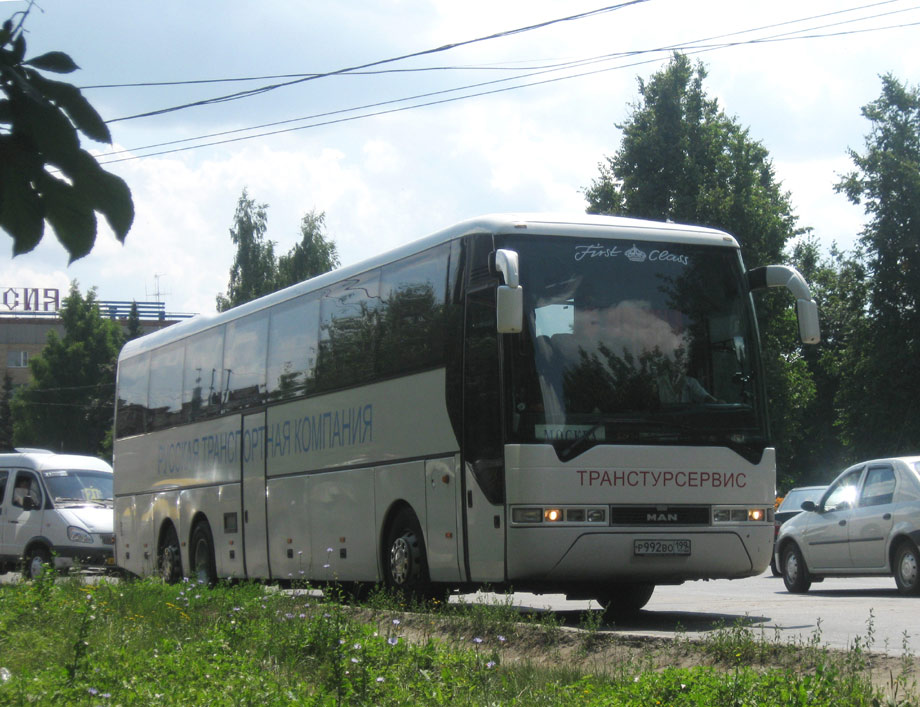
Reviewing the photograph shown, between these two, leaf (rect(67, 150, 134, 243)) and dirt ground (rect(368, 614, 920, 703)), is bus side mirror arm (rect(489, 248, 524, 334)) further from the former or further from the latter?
leaf (rect(67, 150, 134, 243))

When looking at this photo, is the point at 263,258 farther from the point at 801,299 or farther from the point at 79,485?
the point at 801,299

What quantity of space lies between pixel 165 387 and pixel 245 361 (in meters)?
3.55

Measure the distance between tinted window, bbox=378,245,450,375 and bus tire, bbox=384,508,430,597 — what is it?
4.83 feet

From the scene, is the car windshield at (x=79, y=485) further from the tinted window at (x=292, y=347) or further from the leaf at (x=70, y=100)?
the leaf at (x=70, y=100)

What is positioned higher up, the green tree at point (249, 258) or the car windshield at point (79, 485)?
the green tree at point (249, 258)

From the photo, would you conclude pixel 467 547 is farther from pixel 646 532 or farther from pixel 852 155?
pixel 852 155

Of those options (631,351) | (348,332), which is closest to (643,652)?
(631,351)

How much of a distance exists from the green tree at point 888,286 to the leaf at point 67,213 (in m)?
46.0

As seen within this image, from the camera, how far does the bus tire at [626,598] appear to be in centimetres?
1314

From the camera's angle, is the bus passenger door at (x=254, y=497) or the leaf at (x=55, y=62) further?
the bus passenger door at (x=254, y=497)

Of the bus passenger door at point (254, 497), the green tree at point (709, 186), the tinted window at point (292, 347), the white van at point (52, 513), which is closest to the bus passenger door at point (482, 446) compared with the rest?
the tinted window at point (292, 347)

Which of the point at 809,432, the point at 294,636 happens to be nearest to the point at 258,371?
the point at 294,636

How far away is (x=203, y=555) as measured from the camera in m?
18.3

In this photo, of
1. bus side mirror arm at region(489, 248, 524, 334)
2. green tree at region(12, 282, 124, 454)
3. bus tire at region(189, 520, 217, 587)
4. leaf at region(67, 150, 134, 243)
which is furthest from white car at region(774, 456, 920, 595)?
green tree at region(12, 282, 124, 454)
